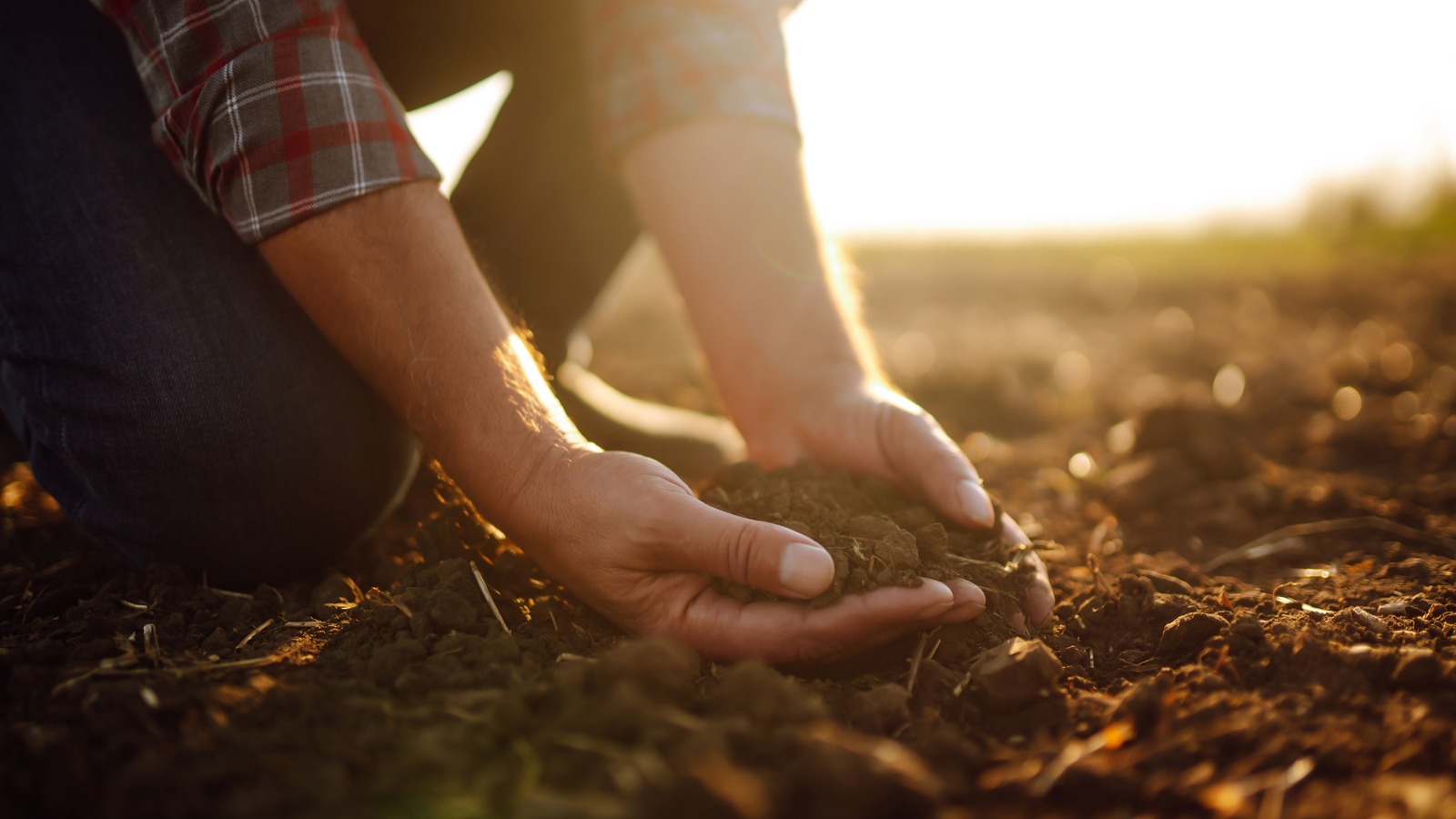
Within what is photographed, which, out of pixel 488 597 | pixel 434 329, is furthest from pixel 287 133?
pixel 488 597

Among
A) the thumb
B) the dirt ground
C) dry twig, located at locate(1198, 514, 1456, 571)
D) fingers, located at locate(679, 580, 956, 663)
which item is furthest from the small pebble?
the thumb

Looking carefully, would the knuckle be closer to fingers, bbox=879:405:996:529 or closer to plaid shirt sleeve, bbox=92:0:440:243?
fingers, bbox=879:405:996:529

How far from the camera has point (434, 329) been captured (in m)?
1.41

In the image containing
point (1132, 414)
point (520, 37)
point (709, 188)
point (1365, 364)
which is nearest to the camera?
point (709, 188)

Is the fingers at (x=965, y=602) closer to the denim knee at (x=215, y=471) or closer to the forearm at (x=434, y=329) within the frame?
the forearm at (x=434, y=329)

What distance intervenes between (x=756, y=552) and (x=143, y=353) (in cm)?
126

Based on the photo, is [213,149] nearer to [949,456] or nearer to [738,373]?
[738,373]

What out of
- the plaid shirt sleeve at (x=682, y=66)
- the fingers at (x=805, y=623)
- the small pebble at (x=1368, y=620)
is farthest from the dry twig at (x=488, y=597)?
the small pebble at (x=1368, y=620)

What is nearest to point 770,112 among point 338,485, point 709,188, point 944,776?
Result: point 709,188

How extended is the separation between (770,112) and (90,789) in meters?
1.80

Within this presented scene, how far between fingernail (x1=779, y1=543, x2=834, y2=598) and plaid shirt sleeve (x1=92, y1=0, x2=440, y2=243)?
0.95 meters

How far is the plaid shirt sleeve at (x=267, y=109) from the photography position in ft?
4.57

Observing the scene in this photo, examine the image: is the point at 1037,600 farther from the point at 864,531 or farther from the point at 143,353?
the point at 143,353

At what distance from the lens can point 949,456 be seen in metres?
1.61
